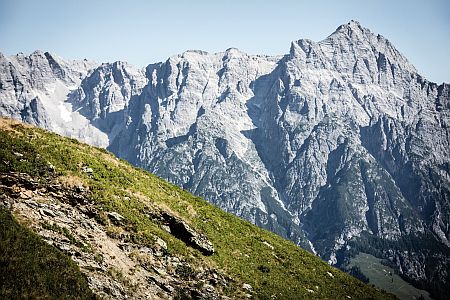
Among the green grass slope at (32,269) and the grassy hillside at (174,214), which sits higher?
the grassy hillside at (174,214)

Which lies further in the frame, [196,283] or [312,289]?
[312,289]

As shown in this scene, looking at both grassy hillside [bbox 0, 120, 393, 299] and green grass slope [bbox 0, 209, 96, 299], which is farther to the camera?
grassy hillside [bbox 0, 120, 393, 299]

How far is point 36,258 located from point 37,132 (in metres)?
19.6

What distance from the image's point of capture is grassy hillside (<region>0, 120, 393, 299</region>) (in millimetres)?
31906

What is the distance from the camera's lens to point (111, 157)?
44.3 metres

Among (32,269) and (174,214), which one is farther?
(174,214)

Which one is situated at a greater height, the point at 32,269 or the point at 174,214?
the point at 174,214

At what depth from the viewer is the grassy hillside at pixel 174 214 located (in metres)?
31.9

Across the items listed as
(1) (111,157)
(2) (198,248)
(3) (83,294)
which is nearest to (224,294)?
(2) (198,248)

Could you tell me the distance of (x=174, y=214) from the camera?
1479 inches

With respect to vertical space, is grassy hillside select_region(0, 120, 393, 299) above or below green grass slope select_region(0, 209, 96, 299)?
above

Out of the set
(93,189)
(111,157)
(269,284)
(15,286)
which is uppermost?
(111,157)

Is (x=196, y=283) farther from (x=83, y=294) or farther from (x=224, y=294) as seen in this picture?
(x=83, y=294)

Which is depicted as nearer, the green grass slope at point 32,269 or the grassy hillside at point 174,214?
the green grass slope at point 32,269
